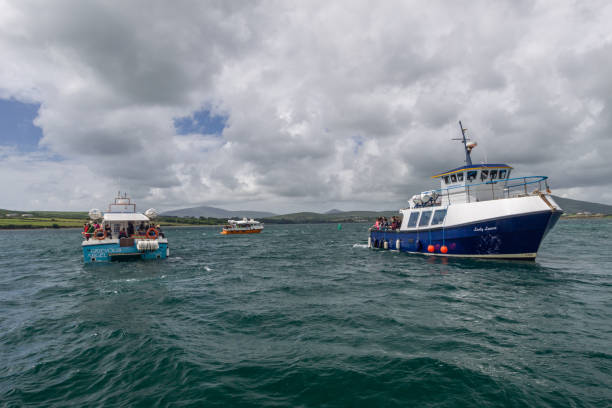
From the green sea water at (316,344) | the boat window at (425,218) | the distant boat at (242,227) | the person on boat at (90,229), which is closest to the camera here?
the green sea water at (316,344)

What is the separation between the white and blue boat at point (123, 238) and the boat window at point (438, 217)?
25151 millimetres

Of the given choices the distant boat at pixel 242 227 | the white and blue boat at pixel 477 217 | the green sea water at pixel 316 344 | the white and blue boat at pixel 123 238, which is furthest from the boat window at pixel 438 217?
the distant boat at pixel 242 227

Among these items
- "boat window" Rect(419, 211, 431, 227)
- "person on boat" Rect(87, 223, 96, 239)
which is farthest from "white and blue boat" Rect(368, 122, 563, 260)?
"person on boat" Rect(87, 223, 96, 239)

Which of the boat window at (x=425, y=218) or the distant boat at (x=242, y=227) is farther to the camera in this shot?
the distant boat at (x=242, y=227)

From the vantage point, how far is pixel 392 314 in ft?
34.8

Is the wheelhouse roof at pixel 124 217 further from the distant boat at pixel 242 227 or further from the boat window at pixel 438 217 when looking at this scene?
the distant boat at pixel 242 227

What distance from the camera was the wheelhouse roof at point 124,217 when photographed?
28.9 meters

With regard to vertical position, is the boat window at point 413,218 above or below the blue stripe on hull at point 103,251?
above

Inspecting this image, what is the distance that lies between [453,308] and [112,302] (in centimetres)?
1474

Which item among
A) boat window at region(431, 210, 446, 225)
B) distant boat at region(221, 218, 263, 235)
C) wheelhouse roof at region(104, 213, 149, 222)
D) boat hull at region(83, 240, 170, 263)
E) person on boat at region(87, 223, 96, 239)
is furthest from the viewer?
distant boat at region(221, 218, 263, 235)

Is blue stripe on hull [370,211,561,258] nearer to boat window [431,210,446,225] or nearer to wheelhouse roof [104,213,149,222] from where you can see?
boat window [431,210,446,225]

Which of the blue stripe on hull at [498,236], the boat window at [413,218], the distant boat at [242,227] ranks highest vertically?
the boat window at [413,218]

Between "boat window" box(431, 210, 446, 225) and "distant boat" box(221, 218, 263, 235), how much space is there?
7886 cm

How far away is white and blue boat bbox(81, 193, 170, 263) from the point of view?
25.7 metres
